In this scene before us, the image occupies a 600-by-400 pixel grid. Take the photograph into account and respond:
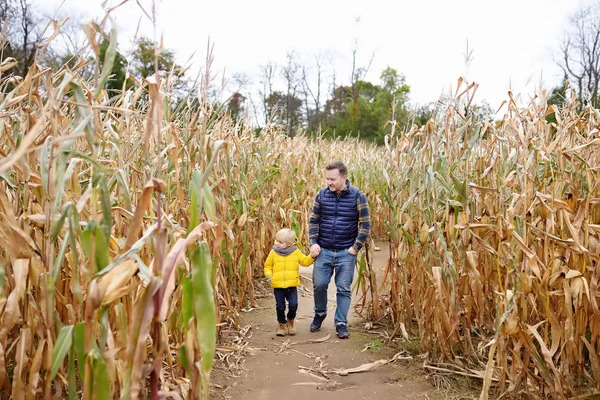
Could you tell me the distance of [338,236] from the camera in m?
4.16

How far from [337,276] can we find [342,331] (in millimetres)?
473

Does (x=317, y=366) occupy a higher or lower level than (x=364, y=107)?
lower

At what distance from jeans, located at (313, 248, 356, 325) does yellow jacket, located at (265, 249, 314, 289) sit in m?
0.21

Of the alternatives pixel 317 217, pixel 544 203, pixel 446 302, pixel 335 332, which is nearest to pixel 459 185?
pixel 544 203

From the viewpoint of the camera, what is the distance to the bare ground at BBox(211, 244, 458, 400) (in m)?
2.96

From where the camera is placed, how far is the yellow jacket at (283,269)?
4027 millimetres

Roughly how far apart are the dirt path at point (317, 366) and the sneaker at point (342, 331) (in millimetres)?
49

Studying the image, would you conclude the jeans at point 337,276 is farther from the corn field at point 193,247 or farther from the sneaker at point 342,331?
the corn field at point 193,247

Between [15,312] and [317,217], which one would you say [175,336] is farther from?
[317,217]

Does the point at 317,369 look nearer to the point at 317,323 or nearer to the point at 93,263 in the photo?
the point at 317,323

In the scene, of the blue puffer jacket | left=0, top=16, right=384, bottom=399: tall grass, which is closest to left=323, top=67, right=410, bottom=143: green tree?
the blue puffer jacket

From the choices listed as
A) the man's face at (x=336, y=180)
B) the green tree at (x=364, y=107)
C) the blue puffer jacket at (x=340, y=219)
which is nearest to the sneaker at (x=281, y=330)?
the blue puffer jacket at (x=340, y=219)

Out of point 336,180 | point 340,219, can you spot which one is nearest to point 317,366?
point 340,219

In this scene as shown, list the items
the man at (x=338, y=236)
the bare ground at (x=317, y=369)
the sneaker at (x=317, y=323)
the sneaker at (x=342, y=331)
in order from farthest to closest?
1. the sneaker at (x=317, y=323)
2. the man at (x=338, y=236)
3. the sneaker at (x=342, y=331)
4. the bare ground at (x=317, y=369)
